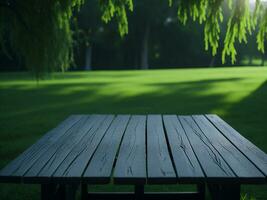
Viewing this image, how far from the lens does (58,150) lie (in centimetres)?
349

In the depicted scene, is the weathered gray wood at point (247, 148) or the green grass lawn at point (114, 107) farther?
the green grass lawn at point (114, 107)

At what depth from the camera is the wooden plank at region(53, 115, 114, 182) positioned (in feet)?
8.80

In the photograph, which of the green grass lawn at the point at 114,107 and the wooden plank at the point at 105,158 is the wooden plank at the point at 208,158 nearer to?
the wooden plank at the point at 105,158

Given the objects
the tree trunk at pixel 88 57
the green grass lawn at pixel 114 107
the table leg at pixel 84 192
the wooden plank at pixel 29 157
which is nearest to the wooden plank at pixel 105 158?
the wooden plank at pixel 29 157

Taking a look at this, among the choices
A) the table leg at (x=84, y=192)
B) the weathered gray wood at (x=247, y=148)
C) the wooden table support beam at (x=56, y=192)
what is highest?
the weathered gray wood at (x=247, y=148)

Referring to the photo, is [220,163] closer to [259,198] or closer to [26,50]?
[259,198]

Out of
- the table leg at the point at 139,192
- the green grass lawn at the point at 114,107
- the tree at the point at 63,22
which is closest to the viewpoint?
the table leg at the point at 139,192

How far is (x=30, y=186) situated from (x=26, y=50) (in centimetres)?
263

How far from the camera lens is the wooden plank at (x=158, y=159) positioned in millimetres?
2643

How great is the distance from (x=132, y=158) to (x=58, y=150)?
608 mm

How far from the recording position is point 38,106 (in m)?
15.1

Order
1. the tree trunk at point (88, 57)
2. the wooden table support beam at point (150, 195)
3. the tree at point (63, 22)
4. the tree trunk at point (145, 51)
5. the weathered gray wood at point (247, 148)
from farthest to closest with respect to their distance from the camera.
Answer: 1. the tree trunk at point (145, 51)
2. the tree trunk at point (88, 57)
3. the tree at point (63, 22)
4. the wooden table support beam at point (150, 195)
5. the weathered gray wood at point (247, 148)

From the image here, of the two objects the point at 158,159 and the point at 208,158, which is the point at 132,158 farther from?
the point at 208,158

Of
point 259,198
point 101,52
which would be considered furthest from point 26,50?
point 101,52
